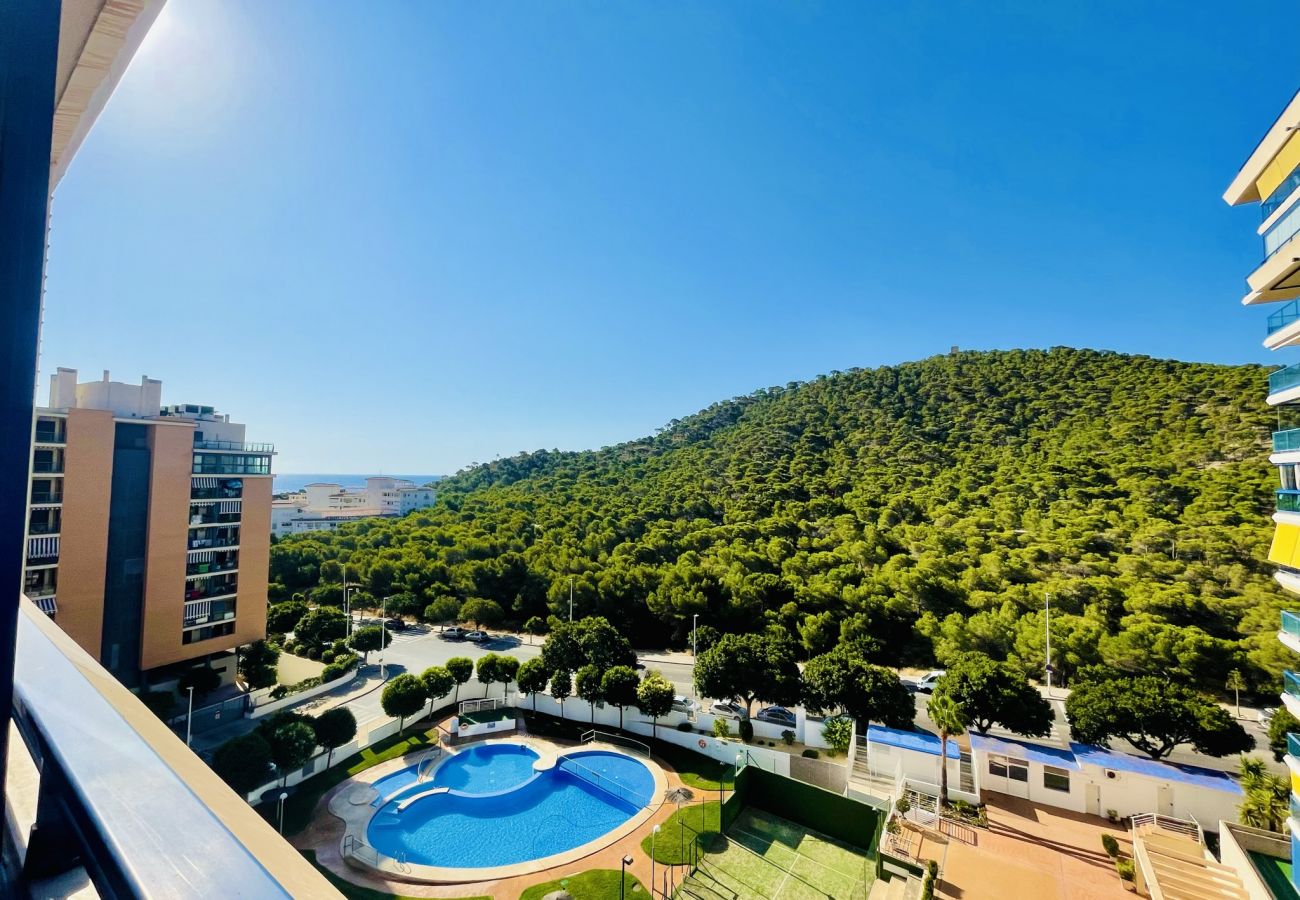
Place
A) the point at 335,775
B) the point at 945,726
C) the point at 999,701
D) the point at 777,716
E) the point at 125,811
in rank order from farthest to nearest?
the point at 777,716, the point at 335,775, the point at 999,701, the point at 945,726, the point at 125,811

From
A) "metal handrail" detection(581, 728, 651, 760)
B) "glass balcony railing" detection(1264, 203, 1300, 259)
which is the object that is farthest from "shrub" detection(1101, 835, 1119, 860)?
"glass balcony railing" detection(1264, 203, 1300, 259)

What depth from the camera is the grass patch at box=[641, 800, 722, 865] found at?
11.0 metres

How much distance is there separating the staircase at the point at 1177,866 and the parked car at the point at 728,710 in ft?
26.2

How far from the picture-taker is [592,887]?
33.7ft

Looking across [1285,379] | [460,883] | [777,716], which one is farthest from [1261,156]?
[460,883]

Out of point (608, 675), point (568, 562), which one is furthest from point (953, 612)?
point (568, 562)

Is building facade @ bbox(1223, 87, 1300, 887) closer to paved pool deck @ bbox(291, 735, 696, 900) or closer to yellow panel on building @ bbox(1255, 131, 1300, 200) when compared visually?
yellow panel on building @ bbox(1255, 131, 1300, 200)

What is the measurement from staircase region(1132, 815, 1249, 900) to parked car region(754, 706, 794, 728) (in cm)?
689

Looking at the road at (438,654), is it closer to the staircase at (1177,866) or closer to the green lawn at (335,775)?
the green lawn at (335,775)

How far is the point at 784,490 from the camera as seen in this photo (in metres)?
37.5

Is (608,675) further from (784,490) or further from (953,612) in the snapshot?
(784,490)

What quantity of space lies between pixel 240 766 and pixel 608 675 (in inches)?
309

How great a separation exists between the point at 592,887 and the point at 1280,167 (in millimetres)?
14138

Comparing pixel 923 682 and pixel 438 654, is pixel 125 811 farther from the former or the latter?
pixel 438 654
